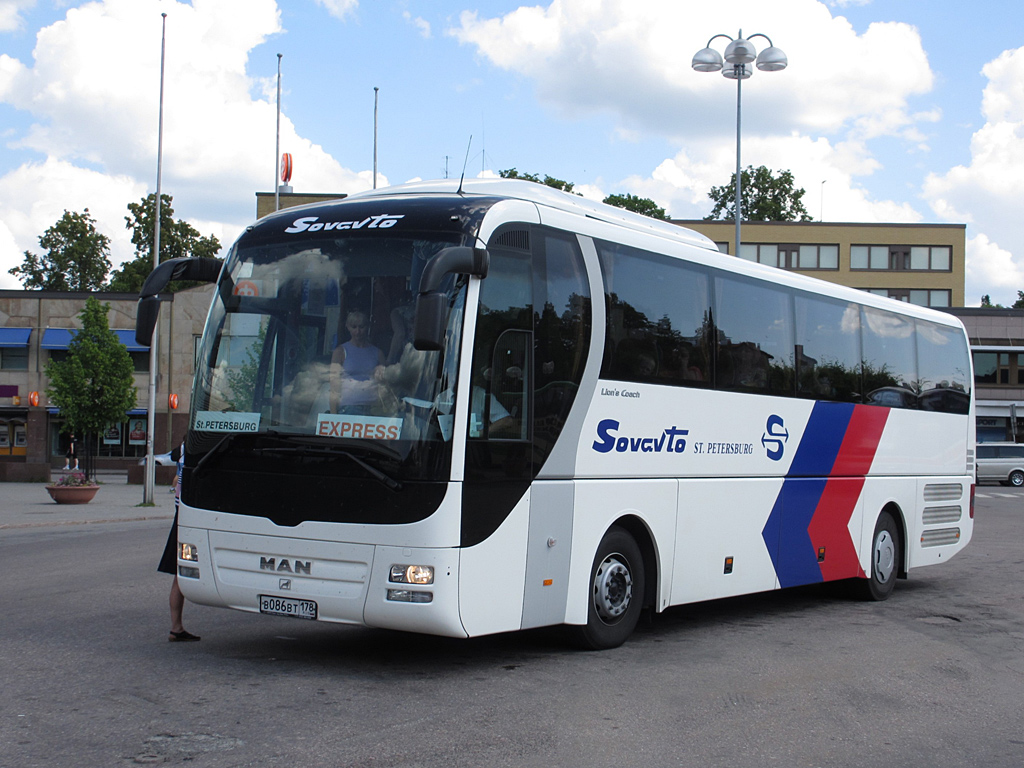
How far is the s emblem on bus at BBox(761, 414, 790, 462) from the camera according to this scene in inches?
437

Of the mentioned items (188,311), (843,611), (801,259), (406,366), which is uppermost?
(801,259)

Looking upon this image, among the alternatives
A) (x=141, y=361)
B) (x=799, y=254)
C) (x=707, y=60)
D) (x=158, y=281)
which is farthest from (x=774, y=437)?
(x=799, y=254)

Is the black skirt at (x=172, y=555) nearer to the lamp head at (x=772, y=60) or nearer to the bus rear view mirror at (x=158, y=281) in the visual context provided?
the bus rear view mirror at (x=158, y=281)

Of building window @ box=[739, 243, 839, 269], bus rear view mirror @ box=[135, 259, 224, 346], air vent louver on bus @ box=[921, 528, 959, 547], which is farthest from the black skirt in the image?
→ building window @ box=[739, 243, 839, 269]

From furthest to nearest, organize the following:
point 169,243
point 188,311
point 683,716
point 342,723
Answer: point 169,243, point 188,311, point 683,716, point 342,723

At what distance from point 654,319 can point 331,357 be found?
10.2 ft

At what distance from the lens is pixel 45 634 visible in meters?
9.20

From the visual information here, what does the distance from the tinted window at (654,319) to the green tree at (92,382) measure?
108ft

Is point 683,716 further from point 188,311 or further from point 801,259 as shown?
point 801,259

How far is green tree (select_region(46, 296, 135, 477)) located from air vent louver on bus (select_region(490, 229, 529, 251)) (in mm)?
33745

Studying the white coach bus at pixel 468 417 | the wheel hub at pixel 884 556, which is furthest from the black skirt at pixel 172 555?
the wheel hub at pixel 884 556

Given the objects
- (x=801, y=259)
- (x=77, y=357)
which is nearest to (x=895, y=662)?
(x=77, y=357)

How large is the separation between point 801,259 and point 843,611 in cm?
6340

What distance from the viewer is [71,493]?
29.7 meters
